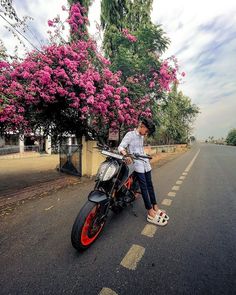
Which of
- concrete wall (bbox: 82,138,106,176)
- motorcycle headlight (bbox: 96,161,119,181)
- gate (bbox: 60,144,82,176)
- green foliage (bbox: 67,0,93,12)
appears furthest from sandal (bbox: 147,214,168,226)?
green foliage (bbox: 67,0,93,12)

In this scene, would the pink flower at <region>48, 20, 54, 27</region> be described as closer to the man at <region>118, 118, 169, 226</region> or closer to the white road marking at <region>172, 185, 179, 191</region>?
the man at <region>118, 118, 169, 226</region>

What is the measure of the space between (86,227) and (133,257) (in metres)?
0.69

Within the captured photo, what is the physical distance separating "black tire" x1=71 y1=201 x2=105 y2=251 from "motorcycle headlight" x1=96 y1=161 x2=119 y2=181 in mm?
376

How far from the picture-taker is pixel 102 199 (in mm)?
2350

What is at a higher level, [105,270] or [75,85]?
[75,85]

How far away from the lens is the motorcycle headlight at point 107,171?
2463 millimetres

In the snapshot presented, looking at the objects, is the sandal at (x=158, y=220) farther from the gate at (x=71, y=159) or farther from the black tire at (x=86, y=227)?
the gate at (x=71, y=159)

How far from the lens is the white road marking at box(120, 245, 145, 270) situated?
1.97 meters

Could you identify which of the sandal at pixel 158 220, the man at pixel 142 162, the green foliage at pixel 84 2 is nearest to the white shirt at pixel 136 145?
the man at pixel 142 162

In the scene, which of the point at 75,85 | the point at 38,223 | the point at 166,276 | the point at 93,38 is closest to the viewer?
the point at 166,276

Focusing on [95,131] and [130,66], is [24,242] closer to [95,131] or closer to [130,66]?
[95,131]

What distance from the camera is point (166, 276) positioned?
182cm

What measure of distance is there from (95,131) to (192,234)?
17.8ft

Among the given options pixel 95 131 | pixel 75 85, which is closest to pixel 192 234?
pixel 75 85
